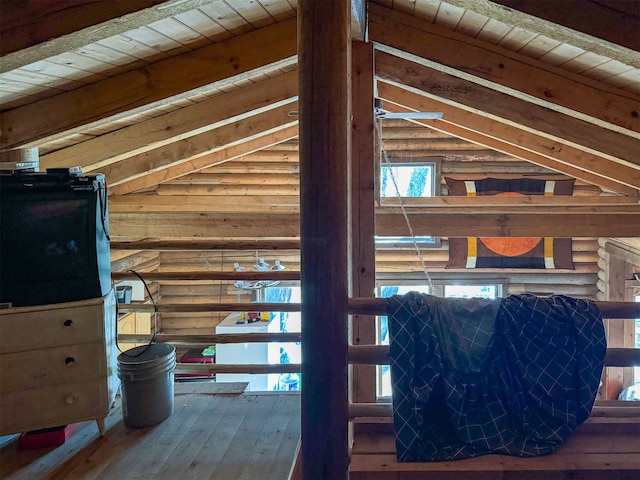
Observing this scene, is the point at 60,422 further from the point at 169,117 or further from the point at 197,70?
the point at 169,117

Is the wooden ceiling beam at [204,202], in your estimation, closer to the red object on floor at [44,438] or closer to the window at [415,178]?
the window at [415,178]

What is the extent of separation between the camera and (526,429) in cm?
194

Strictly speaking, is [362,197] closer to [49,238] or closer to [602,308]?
[602,308]

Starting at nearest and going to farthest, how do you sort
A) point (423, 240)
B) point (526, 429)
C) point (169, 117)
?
1. point (526, 429)
2. point (169, 117)
3. point (423, 240)

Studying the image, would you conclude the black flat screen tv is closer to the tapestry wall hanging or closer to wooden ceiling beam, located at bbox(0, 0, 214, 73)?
wooden ceiling beam, located at bbox(0, 0, 214, 73)

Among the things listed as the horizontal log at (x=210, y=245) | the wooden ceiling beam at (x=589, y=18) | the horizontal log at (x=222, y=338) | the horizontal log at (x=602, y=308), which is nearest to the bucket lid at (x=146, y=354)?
the horizontal log at (x=222, y=338)

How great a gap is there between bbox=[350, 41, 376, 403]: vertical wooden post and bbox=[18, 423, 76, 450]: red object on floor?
1.85 m

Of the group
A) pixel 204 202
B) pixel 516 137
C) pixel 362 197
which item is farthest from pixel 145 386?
pixel 204 202

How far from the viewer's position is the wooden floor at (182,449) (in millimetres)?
2361

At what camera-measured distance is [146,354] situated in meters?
2.91

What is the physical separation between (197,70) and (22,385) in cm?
214

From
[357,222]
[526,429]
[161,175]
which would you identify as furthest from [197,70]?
[161,175]

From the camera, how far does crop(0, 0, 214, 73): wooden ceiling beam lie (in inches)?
83.0

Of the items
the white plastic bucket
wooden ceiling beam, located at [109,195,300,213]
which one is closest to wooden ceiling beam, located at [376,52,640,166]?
the white plastic bucket
